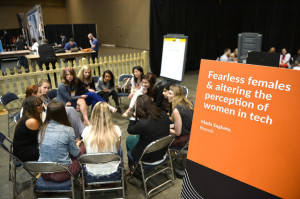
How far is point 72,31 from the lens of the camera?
1580 centimetres

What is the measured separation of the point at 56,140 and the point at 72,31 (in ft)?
50.4

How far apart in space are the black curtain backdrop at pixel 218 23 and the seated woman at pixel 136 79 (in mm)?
4209

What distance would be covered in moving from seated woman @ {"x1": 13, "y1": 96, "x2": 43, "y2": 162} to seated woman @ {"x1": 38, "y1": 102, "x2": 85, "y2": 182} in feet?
0.83

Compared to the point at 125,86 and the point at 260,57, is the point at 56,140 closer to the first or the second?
the point at 260,57

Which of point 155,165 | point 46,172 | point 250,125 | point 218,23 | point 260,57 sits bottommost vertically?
point 155,165

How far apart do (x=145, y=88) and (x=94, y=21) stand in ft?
A: 54.5

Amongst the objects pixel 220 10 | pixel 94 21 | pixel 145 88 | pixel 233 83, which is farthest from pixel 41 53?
pixel 94 21

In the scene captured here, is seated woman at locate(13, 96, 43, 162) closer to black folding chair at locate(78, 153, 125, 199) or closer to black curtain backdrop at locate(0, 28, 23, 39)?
black folding chair at locate(78, 153, 125, 199)

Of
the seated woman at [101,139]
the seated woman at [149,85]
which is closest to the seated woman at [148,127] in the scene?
the seated woman at [101,139]

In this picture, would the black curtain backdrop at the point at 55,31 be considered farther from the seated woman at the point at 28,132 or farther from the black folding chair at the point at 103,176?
the black folding chair at the point at 103,176

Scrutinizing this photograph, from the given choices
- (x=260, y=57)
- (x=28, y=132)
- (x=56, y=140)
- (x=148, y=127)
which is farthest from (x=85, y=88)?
(x=260, y=57)

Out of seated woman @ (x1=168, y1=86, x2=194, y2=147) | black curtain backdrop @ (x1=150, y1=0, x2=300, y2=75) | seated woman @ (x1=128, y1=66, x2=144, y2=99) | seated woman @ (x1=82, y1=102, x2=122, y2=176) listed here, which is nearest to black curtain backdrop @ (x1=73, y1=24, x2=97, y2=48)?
black curtain backdrop @ (x1=150, y1=0, x2=300, y2=75)

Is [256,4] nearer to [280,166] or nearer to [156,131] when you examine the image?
[156,131]

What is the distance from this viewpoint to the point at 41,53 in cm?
691
